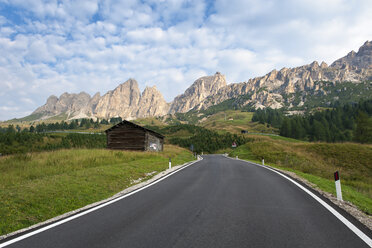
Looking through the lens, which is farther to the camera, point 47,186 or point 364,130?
point 364,130

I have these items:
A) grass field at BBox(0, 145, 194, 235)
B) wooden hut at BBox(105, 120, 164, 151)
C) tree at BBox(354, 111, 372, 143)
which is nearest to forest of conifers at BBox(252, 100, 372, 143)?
tree at BBox(354, 111, 372, 143)

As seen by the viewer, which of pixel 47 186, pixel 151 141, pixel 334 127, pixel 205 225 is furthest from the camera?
pixel 334 127

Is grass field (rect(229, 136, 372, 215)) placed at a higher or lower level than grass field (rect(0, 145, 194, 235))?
lower

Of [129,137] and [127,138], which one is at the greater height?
[129,137]

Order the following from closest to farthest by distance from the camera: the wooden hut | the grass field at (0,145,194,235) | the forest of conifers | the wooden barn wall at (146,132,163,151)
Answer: the grass field at (0,145,194,235) → the wooden hut → the wooden barn wall at (146,132,163,151) → the forest of conifers

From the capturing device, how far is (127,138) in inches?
1484

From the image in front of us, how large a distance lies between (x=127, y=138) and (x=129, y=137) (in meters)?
0.42

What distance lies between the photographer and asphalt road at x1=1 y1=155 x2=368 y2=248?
4043 millimetres

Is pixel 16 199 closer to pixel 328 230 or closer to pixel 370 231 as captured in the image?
pixel 328 230

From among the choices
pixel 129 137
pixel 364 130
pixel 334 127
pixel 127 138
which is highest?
Answer: pixel 334 127

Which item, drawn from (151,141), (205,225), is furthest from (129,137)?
(205,225)

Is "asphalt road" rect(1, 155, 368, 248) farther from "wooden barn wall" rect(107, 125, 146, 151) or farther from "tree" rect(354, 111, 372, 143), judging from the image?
"tree" rect(354, 111, 372, 143)

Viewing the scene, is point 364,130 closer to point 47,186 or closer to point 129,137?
point 129,137

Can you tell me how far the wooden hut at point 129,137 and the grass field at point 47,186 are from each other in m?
20.5
